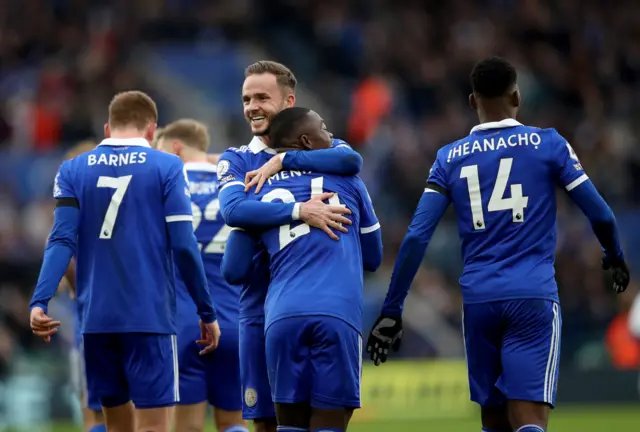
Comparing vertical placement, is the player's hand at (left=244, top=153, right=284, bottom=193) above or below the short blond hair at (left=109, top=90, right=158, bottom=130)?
below

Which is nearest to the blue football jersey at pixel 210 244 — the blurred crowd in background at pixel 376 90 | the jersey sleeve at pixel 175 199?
the jersey sleeve at pixel 175 199

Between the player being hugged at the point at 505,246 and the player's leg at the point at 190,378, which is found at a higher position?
the player being hugged at the point at 505,246

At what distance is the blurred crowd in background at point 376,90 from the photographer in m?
17.0

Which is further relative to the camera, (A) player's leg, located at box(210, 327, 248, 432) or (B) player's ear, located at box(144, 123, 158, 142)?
(A) player's leg, located at box(210, 327, 248, 432)

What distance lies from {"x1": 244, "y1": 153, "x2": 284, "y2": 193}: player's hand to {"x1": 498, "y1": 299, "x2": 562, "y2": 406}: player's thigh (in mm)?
1431

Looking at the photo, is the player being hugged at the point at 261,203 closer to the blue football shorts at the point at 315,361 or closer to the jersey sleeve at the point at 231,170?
the jersey sleeve at the point at 231,170

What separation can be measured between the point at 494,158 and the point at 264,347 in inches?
62.7

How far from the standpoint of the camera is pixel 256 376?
683 centimetres

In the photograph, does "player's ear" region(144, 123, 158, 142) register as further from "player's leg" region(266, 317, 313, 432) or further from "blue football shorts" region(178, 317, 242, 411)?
"player's leg" region(266, 317, 313, 432)

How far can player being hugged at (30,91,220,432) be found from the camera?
286 inches

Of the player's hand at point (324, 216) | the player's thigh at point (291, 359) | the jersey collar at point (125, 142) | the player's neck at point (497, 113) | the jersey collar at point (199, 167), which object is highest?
the player's neck at point (497, 113)

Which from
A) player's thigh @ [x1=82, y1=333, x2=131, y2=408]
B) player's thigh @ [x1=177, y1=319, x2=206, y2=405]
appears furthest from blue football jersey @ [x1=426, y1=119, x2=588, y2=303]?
player's thigh @ [x1=177, y1=319, x2=206, y2=405]

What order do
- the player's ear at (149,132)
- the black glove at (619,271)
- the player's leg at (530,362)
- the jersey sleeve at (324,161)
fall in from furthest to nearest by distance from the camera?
the player's ear at (149,132)
the black glove at (619,271)
the player's leg at (530,362)
the jersey sleeve at (324,161)

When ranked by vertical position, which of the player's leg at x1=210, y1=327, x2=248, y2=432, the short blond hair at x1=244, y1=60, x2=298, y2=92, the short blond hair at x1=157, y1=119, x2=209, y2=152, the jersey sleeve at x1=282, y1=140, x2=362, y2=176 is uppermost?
the short blond hair at x1=244, y1=60, x2=298, y2=92
